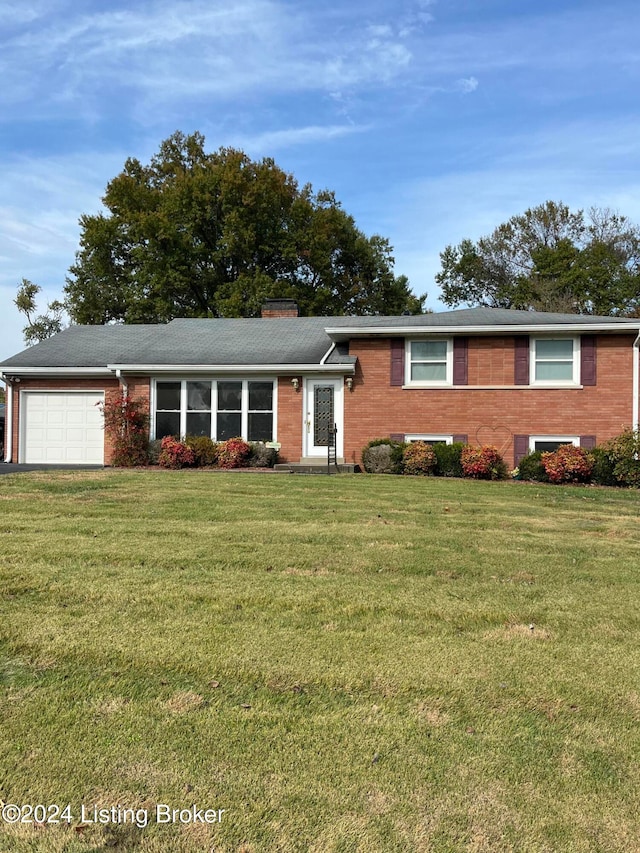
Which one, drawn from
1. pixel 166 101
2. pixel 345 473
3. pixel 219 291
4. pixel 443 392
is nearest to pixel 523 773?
pixel 345 473

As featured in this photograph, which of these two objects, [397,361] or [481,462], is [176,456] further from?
[481,462]

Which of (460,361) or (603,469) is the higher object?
(460,361)

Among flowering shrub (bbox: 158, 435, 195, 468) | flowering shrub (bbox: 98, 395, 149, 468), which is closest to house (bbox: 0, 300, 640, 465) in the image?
flowering shrub (bbox: 98, 395, 149, 468)

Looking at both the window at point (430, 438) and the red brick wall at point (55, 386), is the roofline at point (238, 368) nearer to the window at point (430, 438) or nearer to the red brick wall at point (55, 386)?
the red brick wall at point (55, 386)

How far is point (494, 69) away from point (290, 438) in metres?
9.72

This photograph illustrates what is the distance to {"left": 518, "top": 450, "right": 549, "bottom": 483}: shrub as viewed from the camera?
13.9m

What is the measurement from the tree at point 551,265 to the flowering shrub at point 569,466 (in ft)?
77.4

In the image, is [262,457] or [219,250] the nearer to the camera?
[262,457]

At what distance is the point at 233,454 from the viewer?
1538 centimetres

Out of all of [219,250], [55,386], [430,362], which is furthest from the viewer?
[219,250]

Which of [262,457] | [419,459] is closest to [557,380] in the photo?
[419,459]

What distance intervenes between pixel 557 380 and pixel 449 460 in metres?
3.50

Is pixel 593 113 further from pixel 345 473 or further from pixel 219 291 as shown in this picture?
pixel 219 291

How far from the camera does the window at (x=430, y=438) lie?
1557 centimetres
